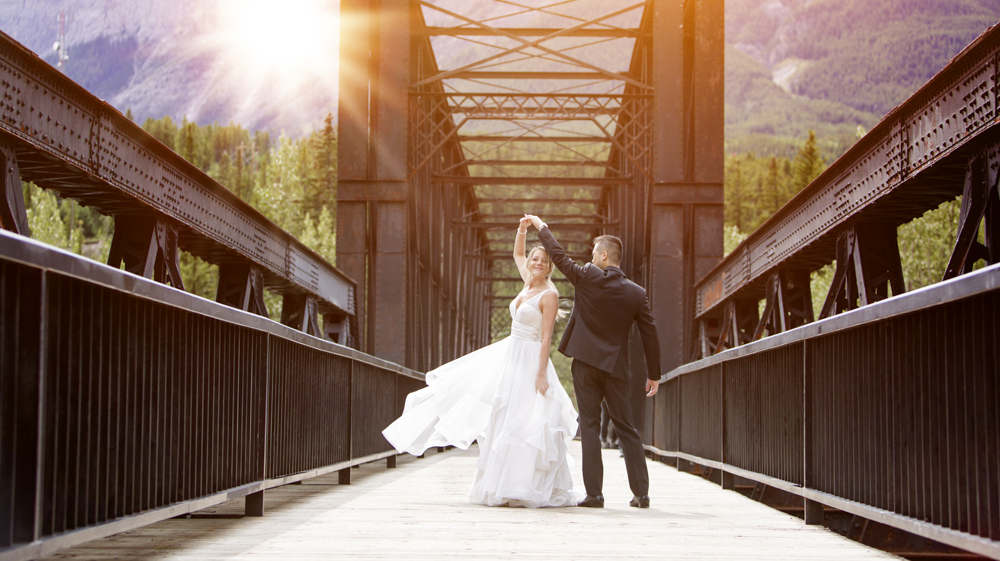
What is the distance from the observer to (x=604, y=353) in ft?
21.6

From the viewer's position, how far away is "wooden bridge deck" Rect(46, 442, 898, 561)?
4.25 m

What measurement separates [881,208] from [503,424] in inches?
170

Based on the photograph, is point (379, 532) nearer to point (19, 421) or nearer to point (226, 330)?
point (226, 330)

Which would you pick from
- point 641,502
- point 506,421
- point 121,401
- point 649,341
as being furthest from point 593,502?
point 121,401

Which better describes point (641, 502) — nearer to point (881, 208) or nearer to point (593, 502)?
point (593, 502)

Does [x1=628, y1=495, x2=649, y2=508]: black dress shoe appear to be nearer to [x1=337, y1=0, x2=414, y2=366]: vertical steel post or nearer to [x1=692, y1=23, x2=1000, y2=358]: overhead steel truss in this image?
[x1=692, y1=23, x2=1000, y2=358]: overhead steel truss

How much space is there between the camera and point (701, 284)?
50.0 ft

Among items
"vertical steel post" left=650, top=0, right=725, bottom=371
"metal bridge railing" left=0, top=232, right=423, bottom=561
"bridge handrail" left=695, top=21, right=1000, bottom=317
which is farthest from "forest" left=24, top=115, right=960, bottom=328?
"metal bridge railing" left=0, top=232, right=423, bottom=561

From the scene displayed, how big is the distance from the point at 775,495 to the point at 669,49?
8.43 m

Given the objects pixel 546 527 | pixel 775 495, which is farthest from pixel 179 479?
pixel 775 495

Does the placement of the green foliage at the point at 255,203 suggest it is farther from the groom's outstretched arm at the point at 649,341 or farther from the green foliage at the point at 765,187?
the green foliage at the point at 765,187

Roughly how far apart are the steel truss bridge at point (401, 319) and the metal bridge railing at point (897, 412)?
15 millimetres

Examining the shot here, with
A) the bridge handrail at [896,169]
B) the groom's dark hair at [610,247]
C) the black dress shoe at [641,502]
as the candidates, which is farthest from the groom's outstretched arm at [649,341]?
the bridge handrail at [896,169]

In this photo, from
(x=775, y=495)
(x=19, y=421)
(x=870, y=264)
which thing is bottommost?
(x=775, y=495)
